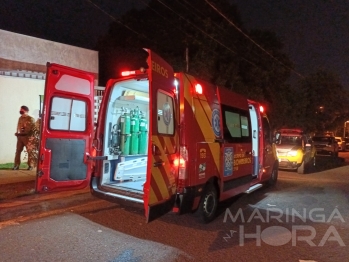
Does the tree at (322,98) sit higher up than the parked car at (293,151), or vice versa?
the tree at (322,98)

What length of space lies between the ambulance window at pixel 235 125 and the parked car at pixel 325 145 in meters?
18.6

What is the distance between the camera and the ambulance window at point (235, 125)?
774 cm

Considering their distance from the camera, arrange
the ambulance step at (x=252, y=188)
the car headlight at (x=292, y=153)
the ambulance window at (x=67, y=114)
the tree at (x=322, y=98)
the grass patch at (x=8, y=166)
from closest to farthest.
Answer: the ambulance window at (x=67, y=114) < the ambulance step at (x=252, y=188) < the grass patch at (x=8, y=166) < the car headlight at (x=292, y=153) < the tree at (x=322, y=98)

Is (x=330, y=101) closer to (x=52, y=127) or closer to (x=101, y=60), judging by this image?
(x=101, y=60)

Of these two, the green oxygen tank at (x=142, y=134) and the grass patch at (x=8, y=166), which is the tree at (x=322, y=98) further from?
the green oxygen tank at (x=142, y=134)

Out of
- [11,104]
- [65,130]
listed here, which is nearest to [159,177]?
[65,130]

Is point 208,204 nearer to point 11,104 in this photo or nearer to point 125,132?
point 125,132

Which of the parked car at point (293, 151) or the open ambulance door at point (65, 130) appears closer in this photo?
the open ambulance door at point (65, 130)

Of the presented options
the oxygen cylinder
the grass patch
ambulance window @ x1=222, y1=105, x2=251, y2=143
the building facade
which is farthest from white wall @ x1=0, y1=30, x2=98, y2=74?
ambulance window @ x1=222, y1=105, x2=251, y2=143

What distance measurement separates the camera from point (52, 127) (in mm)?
6703

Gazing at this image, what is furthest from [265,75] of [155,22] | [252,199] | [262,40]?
[252,199]

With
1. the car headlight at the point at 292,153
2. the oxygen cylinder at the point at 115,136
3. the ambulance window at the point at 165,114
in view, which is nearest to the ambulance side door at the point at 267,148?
the oxygen cylinder at the point at 115,136

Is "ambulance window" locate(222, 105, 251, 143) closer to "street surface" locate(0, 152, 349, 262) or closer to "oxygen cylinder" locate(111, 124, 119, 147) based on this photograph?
"street surface" locate(0, 152, 349, 262)

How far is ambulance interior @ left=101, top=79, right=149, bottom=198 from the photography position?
707 centimetres
